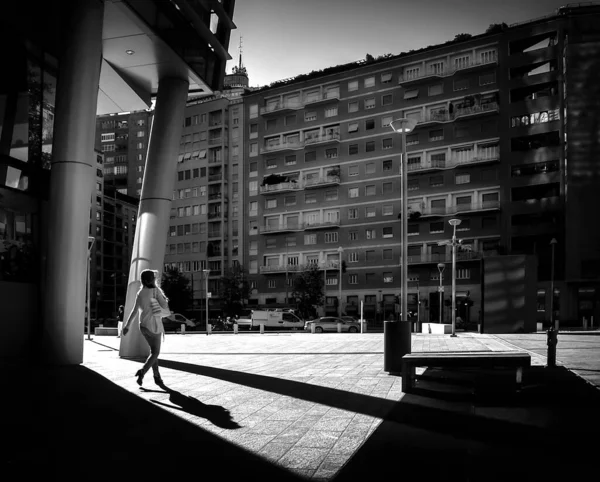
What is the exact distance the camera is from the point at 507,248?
62.3m

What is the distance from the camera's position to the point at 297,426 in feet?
20.4

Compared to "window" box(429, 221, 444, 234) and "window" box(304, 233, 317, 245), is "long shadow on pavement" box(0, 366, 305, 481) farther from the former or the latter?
"window" box(304, 233, 317, 245)

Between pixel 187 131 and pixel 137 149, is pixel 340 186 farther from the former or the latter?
pixel 137 149

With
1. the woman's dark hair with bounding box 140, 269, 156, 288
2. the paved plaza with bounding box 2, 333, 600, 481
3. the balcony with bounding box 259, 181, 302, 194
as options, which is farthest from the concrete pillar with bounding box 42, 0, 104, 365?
the balcony with bounding box 259, 181, 302, 194

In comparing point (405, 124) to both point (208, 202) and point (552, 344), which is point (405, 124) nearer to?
point (552, 344)

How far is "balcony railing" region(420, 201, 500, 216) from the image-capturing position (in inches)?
2479

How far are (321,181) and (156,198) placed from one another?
59.0 metres

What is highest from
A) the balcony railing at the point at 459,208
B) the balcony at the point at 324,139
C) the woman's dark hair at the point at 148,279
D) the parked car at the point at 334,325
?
the balcony at the point at 324,139

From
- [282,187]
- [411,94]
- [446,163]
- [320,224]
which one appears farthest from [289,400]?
[282,187]

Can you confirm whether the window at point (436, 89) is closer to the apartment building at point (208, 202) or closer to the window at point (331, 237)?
the window at point (331, 237)

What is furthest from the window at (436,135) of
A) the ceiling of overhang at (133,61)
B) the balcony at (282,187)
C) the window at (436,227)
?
the ceiling of overhang at (133,61)

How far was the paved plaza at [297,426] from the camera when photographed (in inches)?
179

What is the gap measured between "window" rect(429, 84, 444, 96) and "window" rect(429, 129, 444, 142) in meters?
4.13

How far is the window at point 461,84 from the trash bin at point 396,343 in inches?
2391
